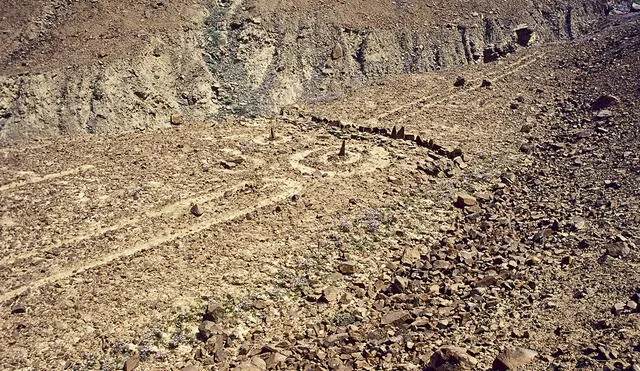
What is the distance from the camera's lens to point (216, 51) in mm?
24625

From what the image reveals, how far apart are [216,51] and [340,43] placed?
17.9 feet

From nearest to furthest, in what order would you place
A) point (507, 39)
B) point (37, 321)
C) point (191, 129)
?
point (37, 321) < point (191, 129) < point (507, 39)

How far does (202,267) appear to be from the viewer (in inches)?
515

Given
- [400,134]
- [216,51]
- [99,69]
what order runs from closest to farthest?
[400,134] < [99,69] < [216,51]

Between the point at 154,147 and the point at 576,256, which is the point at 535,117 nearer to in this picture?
the point at 576,256

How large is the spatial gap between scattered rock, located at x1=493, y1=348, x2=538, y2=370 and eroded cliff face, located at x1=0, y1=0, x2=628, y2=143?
49.9 feet

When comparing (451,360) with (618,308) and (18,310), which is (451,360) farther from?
(18,310)

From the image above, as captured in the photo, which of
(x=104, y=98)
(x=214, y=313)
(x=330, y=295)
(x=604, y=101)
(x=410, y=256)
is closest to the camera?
(x=214, y=313)

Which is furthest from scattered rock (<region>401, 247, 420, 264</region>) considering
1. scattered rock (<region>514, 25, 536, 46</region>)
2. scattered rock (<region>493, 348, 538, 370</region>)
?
scattered rock (<region>514, 25, 536, 46</region>)

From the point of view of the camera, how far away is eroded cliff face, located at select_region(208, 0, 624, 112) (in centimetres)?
2420

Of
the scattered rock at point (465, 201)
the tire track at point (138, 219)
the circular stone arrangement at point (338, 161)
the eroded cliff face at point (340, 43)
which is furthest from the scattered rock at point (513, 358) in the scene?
the eroded cliff face at point (340, 43)

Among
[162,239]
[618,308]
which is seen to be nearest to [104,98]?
[162,239]

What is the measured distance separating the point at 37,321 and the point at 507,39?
24209 mm

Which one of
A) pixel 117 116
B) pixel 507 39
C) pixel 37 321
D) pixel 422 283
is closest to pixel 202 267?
pixel 37 321
